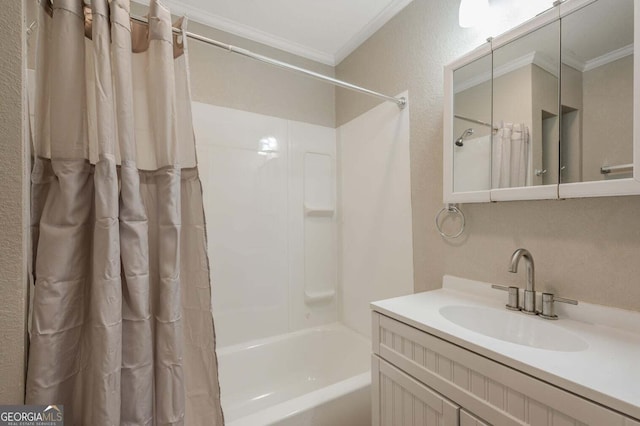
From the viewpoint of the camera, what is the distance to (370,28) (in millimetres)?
1905

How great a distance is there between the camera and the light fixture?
1.23m

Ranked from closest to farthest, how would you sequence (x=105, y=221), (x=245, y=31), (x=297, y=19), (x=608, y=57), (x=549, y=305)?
(x=105, y=221), (x=608, y=57), (x=549, y=305), (x=297, y=19), (x=245, y=31)

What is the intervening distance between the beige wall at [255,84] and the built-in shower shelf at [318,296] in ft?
4.47

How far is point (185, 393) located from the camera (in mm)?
944

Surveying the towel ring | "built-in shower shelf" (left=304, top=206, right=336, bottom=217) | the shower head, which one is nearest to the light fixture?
the shower head

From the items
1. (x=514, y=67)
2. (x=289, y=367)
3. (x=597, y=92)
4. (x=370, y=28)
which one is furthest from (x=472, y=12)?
(x=289, y=367)

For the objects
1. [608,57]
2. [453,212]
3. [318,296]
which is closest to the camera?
[608,57]

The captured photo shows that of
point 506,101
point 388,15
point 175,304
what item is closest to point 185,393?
point 175,304

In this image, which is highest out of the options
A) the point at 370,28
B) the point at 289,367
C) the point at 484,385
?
the point at 370,28

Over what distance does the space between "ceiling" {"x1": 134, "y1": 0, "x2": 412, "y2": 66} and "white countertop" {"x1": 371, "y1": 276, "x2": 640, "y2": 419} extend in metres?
1.70

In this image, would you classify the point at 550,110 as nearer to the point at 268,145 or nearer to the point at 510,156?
the point at 510,156

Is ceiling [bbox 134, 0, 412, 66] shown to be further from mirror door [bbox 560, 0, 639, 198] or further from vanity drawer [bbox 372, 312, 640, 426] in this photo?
vanity drawer [bbox 372, 312, 640, 426]

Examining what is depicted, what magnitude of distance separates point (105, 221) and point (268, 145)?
1.42 meters

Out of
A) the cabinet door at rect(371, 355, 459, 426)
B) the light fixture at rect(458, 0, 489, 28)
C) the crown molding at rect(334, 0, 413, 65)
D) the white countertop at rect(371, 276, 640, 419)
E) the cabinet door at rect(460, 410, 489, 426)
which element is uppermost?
the crown molding at rect(334, 0, 413, 65)
